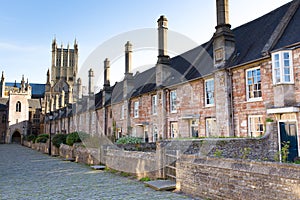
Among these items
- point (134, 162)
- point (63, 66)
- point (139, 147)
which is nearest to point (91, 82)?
point (139, 147)

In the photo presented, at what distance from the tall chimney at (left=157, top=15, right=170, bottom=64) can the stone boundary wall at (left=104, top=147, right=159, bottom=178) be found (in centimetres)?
1083

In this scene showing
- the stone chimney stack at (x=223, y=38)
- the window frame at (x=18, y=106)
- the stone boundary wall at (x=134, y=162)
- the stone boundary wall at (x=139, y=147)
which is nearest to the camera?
the stone boundary wall at (x=134, y=162)

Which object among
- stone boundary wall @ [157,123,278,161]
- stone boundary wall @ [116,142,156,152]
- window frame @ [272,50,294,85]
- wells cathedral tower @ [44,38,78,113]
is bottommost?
stone boundary wall @ [116,142,156,152]

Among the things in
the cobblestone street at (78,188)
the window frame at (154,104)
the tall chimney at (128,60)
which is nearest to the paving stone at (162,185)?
the cobblestone street at (78,188)

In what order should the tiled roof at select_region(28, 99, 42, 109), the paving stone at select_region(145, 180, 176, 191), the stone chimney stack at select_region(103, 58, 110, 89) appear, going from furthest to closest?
the tiled roof at select_region(28, 99, 42, 109) → the stone chimney stack at select_region(103, 58, 110, 89) → the paving stone at select_region(145, 180, 176, 191)

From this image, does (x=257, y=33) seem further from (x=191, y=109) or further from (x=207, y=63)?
(x=191, y=109)

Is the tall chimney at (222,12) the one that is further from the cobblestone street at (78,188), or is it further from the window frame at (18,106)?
the window frame at (18,106)

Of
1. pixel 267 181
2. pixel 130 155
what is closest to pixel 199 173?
pixel 267 181

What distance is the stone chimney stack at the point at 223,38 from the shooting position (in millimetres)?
16250

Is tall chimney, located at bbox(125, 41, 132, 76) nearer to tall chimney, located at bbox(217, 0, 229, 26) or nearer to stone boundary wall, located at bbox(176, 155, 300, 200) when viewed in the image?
tall chimney, located at bbox(217, 0, 229, 26)

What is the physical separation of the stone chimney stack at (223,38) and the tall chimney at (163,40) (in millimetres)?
7121

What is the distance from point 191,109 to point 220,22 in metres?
6.11

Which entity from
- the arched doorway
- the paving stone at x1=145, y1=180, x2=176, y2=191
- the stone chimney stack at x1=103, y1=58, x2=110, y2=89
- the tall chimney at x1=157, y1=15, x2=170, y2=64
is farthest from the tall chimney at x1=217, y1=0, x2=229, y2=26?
the arched doorway

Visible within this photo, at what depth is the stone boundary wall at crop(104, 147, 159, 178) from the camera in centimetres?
1141
